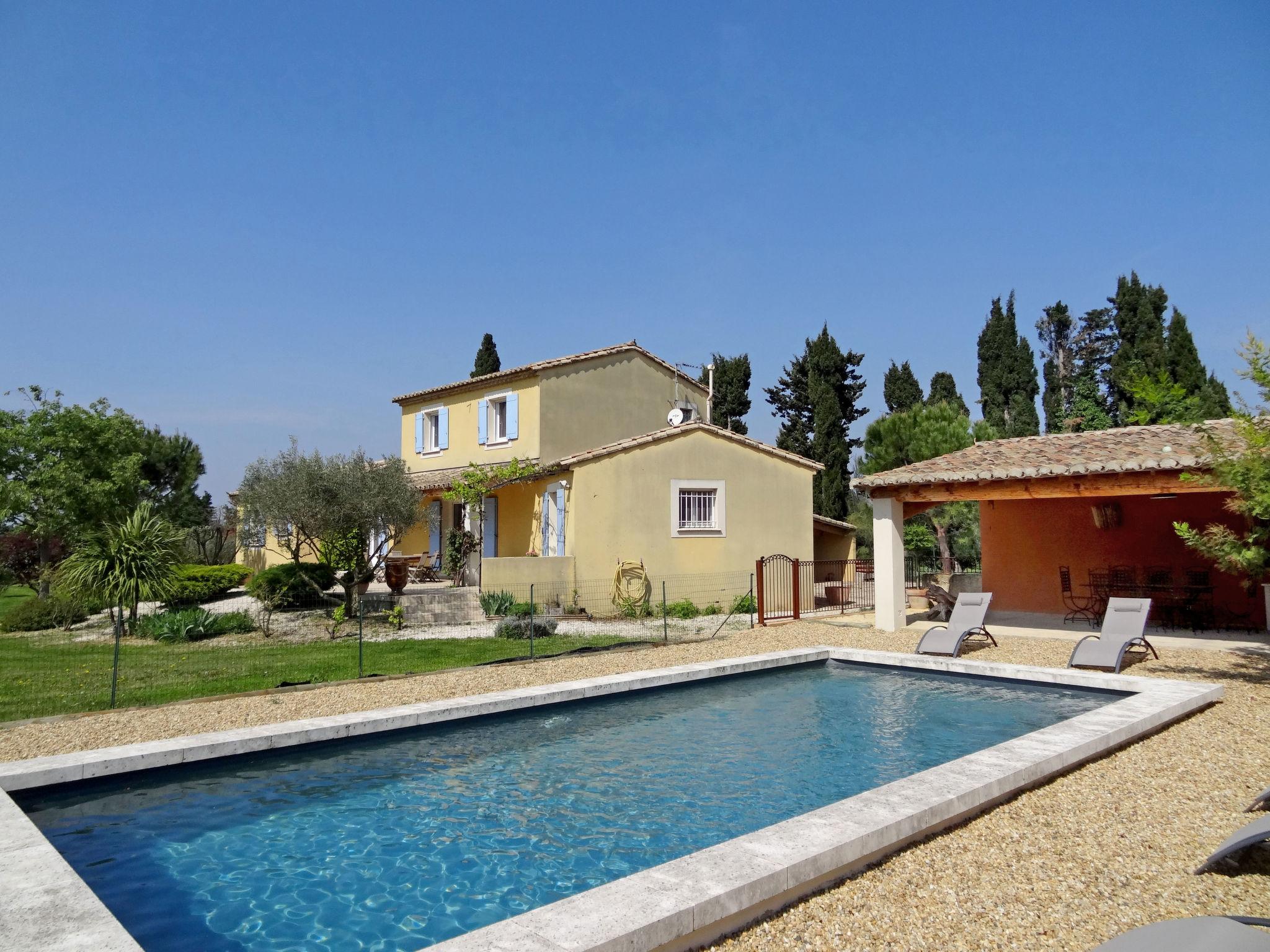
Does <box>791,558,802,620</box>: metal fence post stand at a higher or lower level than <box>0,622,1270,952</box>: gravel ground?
higher

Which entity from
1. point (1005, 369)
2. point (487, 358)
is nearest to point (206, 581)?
point (487, 358)

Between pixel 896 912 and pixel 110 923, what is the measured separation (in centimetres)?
408

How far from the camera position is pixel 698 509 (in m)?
22.3

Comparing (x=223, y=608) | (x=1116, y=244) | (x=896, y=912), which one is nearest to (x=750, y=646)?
(x=896, y=912)

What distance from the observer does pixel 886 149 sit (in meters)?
18.3

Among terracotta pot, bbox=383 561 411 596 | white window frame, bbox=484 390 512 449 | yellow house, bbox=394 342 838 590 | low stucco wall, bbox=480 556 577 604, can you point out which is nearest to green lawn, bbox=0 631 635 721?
low stucco wall, bbox=480 556 577 604

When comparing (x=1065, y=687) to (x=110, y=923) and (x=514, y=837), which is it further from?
(x=110, y=923)

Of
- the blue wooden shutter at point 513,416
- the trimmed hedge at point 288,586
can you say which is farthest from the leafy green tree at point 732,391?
the trimmed hedge at point 288,586

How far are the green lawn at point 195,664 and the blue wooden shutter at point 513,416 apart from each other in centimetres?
905

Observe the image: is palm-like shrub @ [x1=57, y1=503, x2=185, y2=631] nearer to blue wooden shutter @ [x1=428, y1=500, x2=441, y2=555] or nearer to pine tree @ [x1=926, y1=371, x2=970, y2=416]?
blue wooden shutter @ [x1=428, y1=500, x2=441, y2=555]

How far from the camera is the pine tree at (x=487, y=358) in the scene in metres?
40.6

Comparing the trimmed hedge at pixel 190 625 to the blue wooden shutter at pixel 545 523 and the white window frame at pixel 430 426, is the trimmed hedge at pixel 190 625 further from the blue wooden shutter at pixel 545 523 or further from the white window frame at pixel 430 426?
the white window frame at pixel 430 426

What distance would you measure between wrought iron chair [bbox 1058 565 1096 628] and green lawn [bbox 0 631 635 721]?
10213 mm

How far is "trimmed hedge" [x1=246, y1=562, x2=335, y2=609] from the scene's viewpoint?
20125mm
